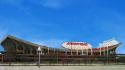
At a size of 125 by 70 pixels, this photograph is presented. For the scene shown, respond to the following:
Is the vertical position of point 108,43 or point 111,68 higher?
point 108,43

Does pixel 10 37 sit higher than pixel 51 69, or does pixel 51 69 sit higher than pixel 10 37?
pixel 10 37

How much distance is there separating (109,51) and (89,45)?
452 centimetres

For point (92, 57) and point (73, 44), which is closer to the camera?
point (92, 57)

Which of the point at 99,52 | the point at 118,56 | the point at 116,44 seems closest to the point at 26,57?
the point at 118,56

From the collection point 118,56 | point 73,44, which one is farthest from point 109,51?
point 118,56

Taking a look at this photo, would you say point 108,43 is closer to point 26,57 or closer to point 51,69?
point 26,57

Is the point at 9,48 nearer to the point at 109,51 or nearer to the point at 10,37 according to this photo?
the point at 10,37

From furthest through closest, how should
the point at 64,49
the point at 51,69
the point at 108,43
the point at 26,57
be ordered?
the point at 108,43, the point at 64,49, the point at 26,57, the point at 51,69

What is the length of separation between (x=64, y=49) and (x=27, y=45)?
281 inches

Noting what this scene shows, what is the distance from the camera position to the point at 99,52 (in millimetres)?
71875

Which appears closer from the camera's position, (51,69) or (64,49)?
(51,69)

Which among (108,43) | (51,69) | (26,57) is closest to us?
(51,69)

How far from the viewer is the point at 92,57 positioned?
58.4 metres

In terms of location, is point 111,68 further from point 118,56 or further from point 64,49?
point 64,49
